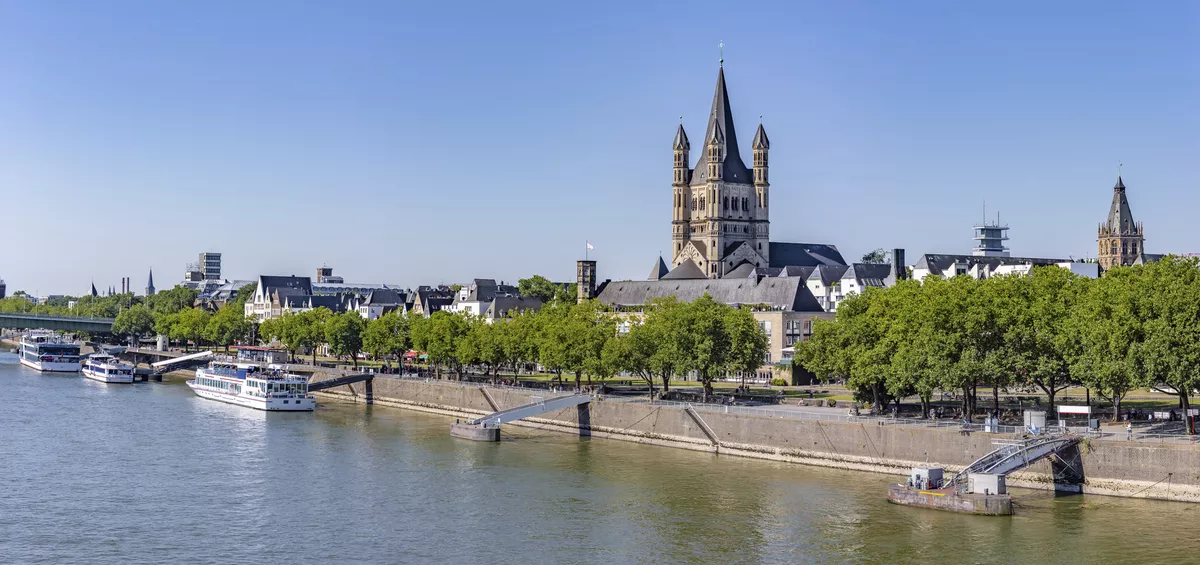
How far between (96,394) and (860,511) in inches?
3901

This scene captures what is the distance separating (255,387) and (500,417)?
3845 cm

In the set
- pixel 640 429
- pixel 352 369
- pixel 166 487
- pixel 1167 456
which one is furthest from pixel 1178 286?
pixel 352 369

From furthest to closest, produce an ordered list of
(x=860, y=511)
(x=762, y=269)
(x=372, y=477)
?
1. (x=762, y=269)
2. (x=372, y=477)
3. (x=860, y=511)

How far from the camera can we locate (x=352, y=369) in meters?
155

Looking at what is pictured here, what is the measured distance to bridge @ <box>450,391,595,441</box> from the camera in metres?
97.2

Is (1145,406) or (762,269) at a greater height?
(762,269)

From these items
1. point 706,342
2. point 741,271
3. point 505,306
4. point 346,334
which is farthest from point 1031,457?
point 505,306

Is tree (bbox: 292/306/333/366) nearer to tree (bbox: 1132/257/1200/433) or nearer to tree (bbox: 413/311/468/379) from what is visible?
tree (bbox: 413/311/468/379)

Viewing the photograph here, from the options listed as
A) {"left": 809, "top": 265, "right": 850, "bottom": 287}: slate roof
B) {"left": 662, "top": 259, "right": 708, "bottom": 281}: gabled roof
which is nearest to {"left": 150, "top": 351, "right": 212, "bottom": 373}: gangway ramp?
{"left": 662, "top": 259, "right": 708, "bottom": 281}: gabled roof

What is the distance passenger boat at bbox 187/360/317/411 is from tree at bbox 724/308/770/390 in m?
42.8

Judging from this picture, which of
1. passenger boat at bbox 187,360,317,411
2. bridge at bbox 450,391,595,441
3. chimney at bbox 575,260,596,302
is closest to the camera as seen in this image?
bridge at bbox 450,391,595,441

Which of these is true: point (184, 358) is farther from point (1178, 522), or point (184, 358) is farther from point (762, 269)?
point (1178, 522)

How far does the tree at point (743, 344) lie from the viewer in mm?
107500

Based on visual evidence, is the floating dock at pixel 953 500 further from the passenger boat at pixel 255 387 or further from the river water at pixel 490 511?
the passenger boat at pixel 255 387
